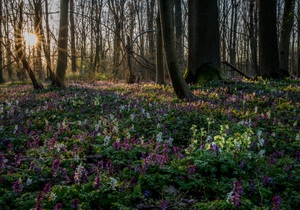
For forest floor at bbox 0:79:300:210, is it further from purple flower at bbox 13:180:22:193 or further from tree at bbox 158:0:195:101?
tree at bbox 158:0:195:101

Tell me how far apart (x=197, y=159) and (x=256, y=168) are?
813 mm

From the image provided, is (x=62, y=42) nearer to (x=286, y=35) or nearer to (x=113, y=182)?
(x=113, y=182)

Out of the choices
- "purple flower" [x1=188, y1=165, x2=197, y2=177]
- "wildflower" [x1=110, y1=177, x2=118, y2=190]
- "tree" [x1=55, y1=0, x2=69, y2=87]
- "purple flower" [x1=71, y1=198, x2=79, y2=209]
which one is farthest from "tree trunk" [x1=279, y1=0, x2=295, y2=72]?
"purple flower" [x1=71, y1=198, x2=79, y2=209]

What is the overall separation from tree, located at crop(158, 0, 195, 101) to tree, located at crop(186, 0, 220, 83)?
16.0 feet

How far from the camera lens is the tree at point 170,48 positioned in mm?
8984

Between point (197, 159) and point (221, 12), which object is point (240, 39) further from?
point (197, 159)

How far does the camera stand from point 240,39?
178ft

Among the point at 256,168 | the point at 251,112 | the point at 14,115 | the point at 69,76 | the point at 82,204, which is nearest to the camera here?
the point at 82,204

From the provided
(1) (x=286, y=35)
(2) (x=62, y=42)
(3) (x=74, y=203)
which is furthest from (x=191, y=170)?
(1) (x=286, y=35)

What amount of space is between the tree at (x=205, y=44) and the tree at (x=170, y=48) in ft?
16.0

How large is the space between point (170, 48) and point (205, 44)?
578 centimetres

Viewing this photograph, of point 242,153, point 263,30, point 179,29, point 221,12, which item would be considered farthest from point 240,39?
point 242,153

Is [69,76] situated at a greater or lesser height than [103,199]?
greater

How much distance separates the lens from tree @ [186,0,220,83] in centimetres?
1448
